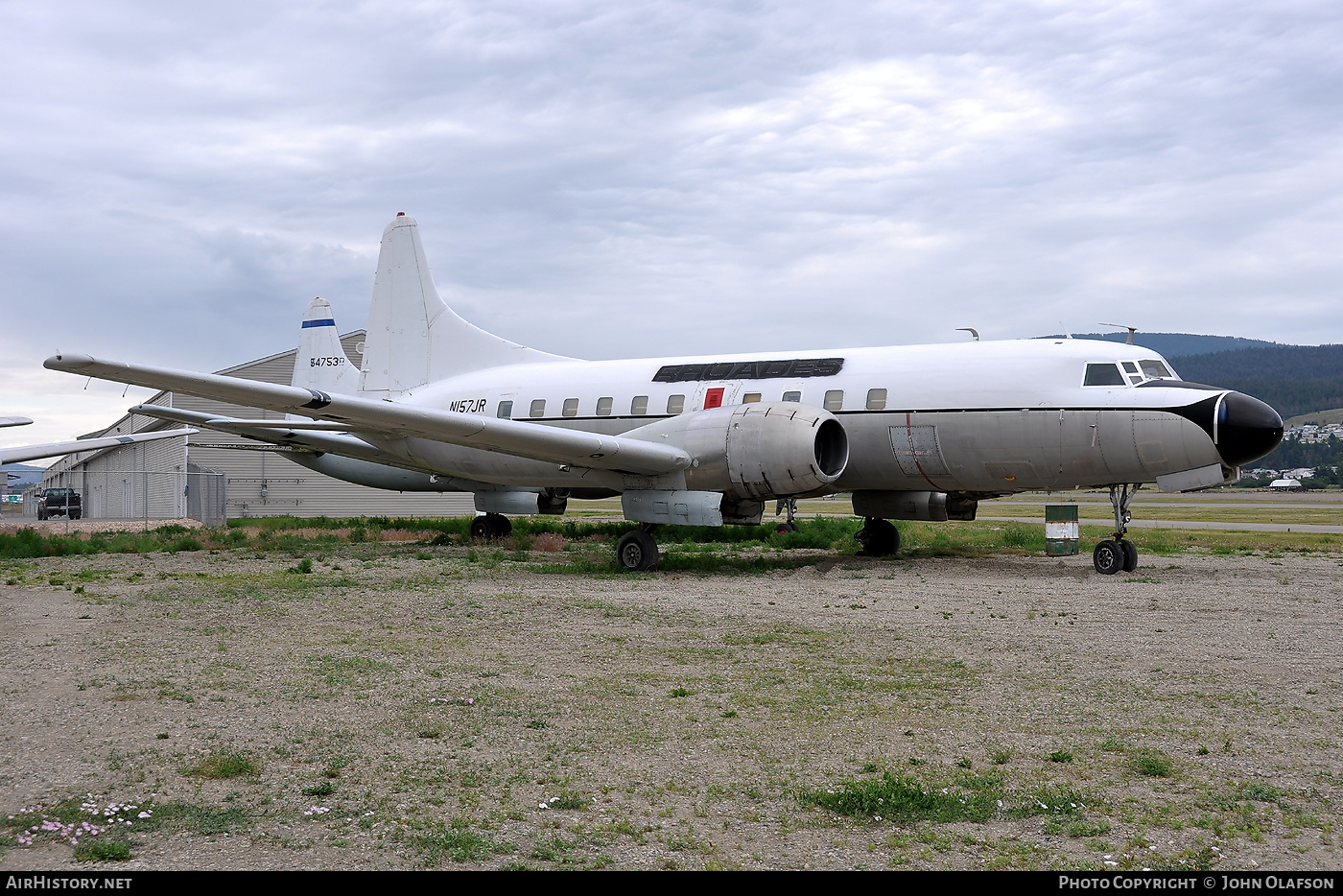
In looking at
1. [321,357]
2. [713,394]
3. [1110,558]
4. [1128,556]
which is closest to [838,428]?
[713,394]

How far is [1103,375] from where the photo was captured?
15414mm

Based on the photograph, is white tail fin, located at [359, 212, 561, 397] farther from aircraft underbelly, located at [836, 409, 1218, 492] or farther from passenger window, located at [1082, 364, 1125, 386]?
passenger window, located at [1082, 364, 1125, 386]

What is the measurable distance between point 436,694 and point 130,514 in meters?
42.7

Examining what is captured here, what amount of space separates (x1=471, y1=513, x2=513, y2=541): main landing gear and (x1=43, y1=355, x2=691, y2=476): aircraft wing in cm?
823

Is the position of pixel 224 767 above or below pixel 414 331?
below

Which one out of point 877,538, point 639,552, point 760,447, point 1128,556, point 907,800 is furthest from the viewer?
point 877,538

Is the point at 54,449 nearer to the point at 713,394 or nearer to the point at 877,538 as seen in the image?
the point at 713,394

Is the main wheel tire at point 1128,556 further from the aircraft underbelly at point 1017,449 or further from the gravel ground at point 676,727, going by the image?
the gravel ground at point 676,727

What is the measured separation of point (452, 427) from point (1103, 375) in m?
9.98

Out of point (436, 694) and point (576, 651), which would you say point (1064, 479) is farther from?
point (436, 694)

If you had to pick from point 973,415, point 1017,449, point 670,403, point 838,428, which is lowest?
point 1017,449

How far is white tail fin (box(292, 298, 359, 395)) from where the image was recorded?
2520cm

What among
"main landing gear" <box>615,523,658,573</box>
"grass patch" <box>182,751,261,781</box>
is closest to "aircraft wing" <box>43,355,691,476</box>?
"main landing gear" <box>615,523,658,573</box>

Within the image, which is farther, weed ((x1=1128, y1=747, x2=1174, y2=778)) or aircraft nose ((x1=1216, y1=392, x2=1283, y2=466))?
aircraft nose ((x1=1216, y1=392, x2=1283, y2=466))
